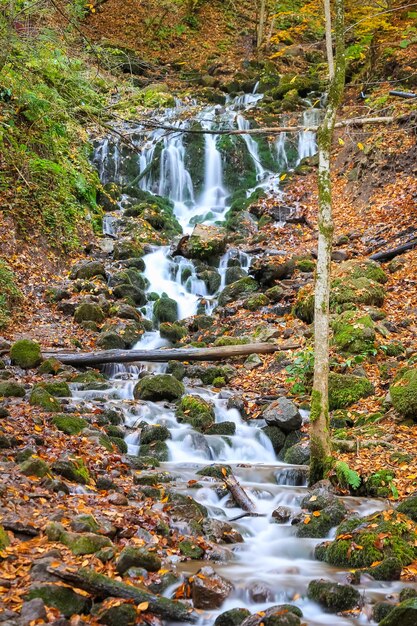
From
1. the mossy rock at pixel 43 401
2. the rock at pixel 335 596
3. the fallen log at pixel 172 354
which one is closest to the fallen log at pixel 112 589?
the rock at pixel 335 596

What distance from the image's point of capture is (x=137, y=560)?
4.90 meters

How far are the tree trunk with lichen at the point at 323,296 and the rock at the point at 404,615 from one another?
2.93 meters

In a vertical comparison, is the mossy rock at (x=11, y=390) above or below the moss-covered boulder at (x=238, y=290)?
below

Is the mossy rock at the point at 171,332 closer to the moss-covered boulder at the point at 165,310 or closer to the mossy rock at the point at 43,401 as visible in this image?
the moss-covered boulder at the point at 165,310

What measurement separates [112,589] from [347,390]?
19.8 feet

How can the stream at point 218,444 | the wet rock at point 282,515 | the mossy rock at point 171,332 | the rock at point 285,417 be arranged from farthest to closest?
1. the mossy rock at point 171,332
2. the rock at point 285,417
3. the wet rock at point 282,515
4. the stream at point 218,444

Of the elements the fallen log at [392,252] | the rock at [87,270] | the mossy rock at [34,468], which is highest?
the fallen log at [392,252]

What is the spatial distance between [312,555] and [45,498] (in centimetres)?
264

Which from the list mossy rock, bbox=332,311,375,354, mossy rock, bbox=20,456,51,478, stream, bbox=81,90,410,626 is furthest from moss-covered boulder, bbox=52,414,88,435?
mossy rock, bbox=332,311,375,354

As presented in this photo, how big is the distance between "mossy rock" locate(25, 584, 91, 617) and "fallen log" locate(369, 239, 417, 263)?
11.4 m

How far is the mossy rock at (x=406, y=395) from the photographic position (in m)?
8.17

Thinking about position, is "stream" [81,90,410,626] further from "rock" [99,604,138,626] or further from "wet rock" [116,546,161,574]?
"rock" [99,604,138,626]

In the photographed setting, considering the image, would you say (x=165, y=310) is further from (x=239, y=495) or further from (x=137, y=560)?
(x=137, y=560)

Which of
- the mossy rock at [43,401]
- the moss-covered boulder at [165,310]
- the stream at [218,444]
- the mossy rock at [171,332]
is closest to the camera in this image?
the stream at [218,444]
